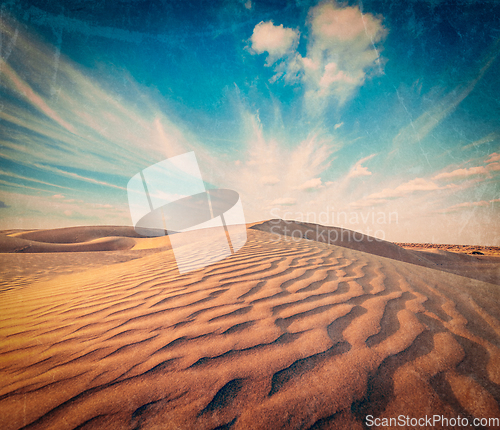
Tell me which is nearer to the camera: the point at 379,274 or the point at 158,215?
the point at 379,274

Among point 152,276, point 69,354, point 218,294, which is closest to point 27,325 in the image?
point 69,354

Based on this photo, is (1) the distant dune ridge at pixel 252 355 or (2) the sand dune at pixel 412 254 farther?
(2) the sand dune at pixel 412 254

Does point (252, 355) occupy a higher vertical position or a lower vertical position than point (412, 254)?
higher

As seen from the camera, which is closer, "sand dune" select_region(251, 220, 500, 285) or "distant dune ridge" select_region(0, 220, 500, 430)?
"distant dune ridge" select_region(0, 220, 500, 430)

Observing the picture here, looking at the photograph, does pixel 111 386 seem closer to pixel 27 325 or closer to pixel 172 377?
pixel 172 377

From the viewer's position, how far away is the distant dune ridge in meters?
0.89

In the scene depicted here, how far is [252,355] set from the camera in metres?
1.17

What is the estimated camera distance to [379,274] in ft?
8.71

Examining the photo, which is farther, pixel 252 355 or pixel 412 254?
pixel 412 254

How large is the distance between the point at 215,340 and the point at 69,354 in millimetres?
1046

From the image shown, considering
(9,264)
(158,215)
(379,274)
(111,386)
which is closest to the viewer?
(111,386)

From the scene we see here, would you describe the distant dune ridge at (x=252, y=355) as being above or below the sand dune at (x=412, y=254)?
above

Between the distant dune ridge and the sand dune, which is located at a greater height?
the distant dune ridge

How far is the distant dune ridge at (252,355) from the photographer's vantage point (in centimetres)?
89
